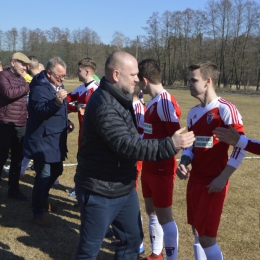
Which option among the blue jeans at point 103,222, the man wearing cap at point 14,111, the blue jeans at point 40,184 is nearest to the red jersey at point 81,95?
the man wearing cap at point 14,111

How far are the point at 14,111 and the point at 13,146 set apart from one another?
0.62 m

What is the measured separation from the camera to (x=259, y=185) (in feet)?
22.2

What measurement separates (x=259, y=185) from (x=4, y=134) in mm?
4773

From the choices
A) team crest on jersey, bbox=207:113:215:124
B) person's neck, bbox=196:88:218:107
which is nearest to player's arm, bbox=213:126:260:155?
team crest on jersey, bbox=207:113:215:124

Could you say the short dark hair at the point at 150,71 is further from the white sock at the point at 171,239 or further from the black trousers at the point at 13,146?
the black trousers at the point at 13,146

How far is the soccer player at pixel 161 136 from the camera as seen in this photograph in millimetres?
3508

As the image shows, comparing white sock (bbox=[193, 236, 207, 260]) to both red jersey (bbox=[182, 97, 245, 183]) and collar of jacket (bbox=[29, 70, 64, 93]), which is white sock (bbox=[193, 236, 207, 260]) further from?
collar of jacket (bbox=[29, 70, 64, 93])

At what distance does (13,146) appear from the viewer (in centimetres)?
580

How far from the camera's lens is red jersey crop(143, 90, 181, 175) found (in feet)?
11.4

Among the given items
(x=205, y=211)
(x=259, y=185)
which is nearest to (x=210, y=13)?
(x=259, y=185)

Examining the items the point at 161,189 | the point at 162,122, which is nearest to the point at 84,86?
the point at 162,122

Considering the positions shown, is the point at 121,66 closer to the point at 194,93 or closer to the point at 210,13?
the point at 194,93

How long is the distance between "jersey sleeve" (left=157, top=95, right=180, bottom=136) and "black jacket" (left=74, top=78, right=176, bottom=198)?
73cm

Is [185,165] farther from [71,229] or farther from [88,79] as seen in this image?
[88,79]
